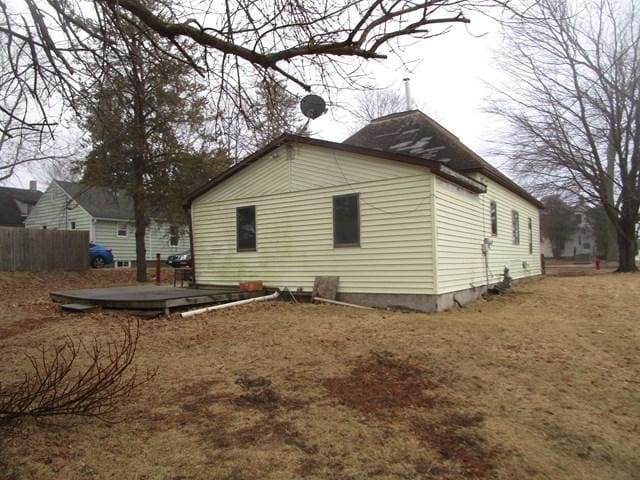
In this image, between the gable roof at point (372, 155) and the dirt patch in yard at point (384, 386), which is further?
the gable roof at point (372, 155)

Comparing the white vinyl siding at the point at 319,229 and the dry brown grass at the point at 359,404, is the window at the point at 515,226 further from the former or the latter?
the dry brown grass at the point at 359,404

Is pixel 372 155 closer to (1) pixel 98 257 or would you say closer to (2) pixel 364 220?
(2) pixel 364 220

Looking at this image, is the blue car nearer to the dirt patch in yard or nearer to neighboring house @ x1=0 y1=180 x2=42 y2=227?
neighboring house @ x1=0 y1=180 x2=42 y2=227

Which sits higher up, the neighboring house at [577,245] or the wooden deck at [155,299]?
the neighboring house at [577,245]

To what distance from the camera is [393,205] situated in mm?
9812

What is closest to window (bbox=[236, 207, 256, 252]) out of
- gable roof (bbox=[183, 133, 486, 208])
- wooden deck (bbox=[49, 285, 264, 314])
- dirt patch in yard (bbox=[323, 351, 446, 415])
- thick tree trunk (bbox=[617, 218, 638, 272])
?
gable roof (bbox=[183, 133, 486, 208])

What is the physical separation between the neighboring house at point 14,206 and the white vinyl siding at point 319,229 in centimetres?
2811

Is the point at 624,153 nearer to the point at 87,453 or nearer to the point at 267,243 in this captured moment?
the point at 267,243

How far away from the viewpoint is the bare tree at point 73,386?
10.5 feet

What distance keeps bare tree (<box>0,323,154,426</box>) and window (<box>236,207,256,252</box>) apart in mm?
4809

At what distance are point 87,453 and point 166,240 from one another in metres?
29.6

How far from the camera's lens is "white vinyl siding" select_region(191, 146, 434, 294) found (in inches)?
376

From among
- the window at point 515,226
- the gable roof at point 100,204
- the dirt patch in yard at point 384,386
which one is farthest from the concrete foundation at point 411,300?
the gable roof at point 100,204

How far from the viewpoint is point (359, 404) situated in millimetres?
4242
